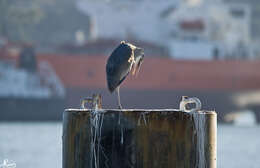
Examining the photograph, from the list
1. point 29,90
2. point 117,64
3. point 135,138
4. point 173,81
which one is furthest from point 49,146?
point 135,138

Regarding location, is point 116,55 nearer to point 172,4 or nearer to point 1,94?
point 1,94

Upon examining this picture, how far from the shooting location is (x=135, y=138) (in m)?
7.19

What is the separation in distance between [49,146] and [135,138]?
61.7ft

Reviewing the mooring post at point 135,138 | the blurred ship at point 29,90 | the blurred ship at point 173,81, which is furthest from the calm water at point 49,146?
the mooring post at point 135,138

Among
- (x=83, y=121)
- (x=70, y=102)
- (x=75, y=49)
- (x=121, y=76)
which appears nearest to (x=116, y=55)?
(x=121, y=76)

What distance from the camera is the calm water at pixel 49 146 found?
2017 centimetres

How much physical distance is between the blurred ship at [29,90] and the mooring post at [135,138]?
26867 mm

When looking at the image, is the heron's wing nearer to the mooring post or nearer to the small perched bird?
the small perched bird

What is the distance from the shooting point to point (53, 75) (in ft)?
129

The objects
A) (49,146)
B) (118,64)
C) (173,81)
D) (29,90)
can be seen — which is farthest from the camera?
(173,81)

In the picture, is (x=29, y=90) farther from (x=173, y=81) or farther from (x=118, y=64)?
(x=118, y=64)

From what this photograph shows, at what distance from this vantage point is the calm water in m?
20.2

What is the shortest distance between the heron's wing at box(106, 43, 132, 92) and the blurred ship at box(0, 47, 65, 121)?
85.9 ft

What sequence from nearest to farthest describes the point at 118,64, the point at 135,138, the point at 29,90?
the point at 135,138
the point at 118,64
the point at 29,90
